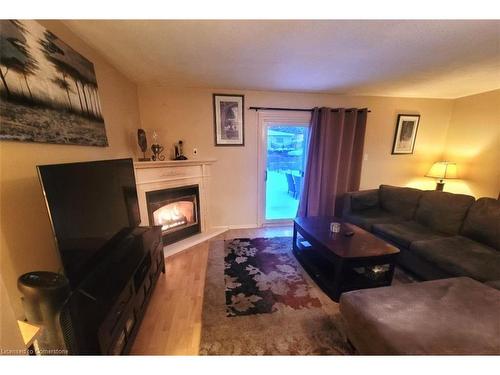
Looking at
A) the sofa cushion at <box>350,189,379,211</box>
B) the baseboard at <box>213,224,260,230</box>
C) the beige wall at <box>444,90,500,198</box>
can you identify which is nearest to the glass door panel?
the baseboard at <box>213,224,260,230</box>

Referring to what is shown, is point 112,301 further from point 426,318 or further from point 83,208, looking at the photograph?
point 426,318

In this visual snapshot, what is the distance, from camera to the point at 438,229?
229 cm

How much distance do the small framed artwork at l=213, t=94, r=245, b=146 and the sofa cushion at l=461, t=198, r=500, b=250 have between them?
9.67 ft

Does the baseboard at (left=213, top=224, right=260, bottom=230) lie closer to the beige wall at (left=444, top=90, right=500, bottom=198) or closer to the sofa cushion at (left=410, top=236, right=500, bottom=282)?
the sofa cushion at (left=410, top=236, right=500, bottom=282)

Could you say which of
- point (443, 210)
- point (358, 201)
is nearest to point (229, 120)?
point (358, 201)

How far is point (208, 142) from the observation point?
3.00 meters

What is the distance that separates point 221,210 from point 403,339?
107 inches

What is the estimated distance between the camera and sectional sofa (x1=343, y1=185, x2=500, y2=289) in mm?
1673

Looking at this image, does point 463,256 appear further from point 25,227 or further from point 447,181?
point 25,227

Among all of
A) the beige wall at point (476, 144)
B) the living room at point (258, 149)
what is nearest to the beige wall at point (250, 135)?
the living room at point (258, 149)

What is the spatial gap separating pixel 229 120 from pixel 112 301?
8.56 feet

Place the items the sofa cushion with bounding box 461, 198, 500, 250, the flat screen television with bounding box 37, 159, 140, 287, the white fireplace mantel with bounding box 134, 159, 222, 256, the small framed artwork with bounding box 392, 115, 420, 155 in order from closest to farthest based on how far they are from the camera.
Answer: the flat screen television with bounding box 37, 159, 140, 287, the sofa cushion with bounding box 461, 198, 500, 250, the white fireplace mantel with bounding box 134, 159, 222, 256, the small framed artwork with bounding box 392, 115, 420, 155

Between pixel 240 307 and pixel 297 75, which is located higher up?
pixel 297 75
